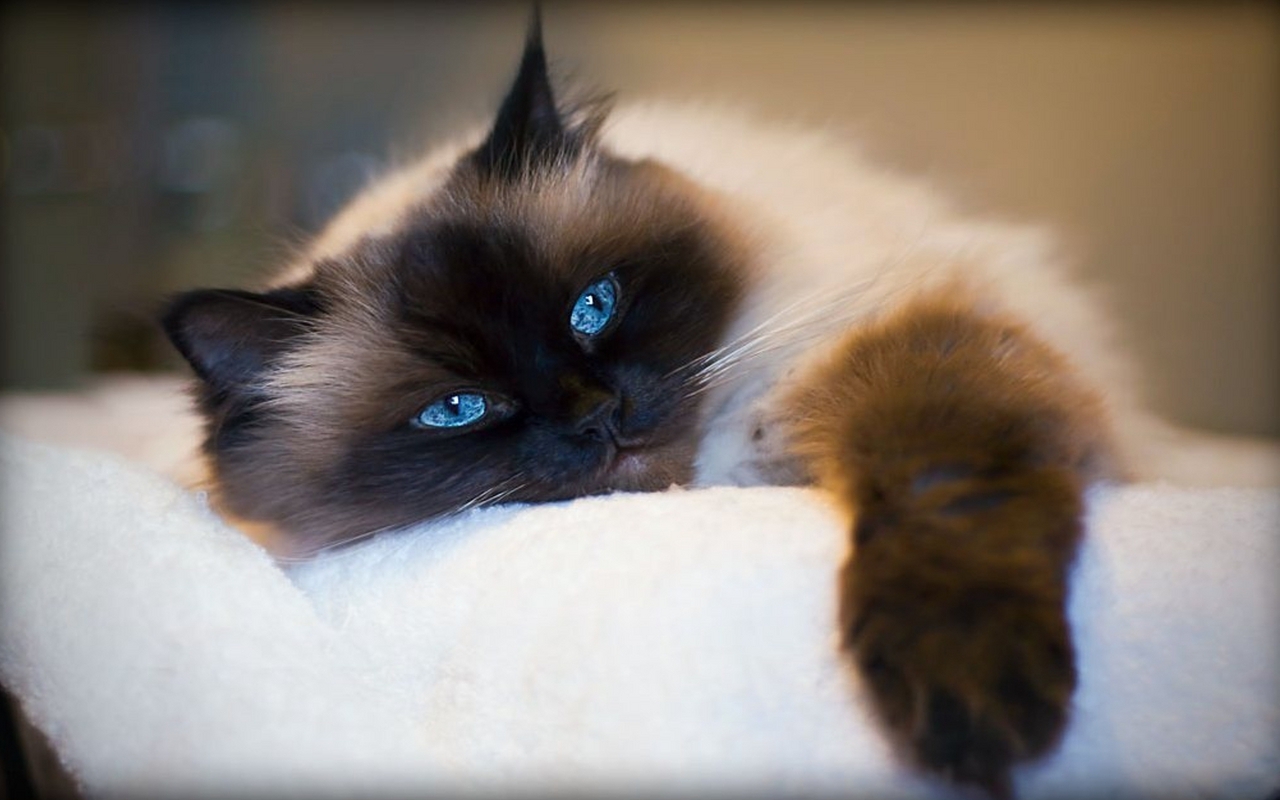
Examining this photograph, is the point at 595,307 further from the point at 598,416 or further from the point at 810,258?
the point at 810,258

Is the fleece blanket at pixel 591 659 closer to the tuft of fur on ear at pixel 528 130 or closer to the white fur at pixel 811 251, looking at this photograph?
the white fur at pixel 811 251

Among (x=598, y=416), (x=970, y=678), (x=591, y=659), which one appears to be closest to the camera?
(x=970, y=678)

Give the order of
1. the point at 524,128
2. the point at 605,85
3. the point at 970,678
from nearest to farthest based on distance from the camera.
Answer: the point at 970,678
the point at 524,128
the point at 605,85

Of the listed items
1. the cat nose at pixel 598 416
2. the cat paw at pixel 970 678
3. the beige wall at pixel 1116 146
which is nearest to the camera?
the cat paw at pixel 970 678

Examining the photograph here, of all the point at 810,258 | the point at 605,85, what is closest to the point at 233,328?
the point at 810,258

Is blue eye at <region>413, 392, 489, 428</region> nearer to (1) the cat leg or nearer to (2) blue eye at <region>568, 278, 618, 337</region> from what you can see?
(2) blue eye at <region>568, 278, 618, 337</region>

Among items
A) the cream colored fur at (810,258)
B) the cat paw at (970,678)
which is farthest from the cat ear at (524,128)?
the cat paw at (970,678)

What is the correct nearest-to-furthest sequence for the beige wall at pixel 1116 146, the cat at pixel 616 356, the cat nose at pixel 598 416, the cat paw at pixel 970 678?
the cat paw at pixel 970 678
the cat at pixel 616 356
the cat nose at pixel 598 416
the beige wall at pixel 1116 146
